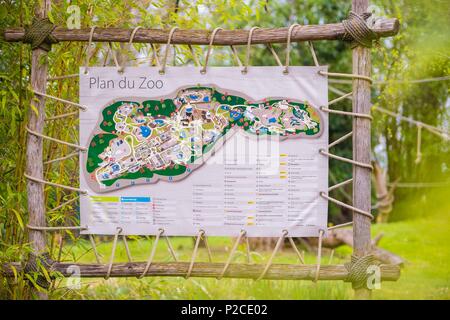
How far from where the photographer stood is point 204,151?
2350 millimetres

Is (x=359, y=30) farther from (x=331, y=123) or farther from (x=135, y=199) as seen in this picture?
(x=331, y=123)

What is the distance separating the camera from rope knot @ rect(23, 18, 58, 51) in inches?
93.6

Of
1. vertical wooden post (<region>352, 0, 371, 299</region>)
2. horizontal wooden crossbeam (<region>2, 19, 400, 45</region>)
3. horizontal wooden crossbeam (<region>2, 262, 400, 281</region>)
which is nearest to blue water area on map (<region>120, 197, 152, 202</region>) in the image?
horizontal wooden crossbeam (<region>2, 262, 400, 281</region>)

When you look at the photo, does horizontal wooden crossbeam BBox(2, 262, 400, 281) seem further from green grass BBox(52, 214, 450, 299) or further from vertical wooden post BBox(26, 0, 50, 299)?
green grass BBox(52, 214, 450, 299)

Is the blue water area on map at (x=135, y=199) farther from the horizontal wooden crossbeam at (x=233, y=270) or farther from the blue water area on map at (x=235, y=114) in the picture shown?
the blue water area on map at (x=235, y=114)

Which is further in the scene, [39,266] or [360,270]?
[39,266]

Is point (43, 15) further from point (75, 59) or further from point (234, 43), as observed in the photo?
point (234, 43)

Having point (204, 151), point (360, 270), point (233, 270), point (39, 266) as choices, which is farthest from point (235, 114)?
point (39, 266)

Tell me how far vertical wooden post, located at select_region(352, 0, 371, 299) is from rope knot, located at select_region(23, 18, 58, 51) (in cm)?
121

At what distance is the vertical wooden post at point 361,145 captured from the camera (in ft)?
7.39

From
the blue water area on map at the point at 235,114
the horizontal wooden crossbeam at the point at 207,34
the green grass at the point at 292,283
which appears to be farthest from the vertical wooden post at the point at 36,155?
the blue water area on map at the point at 235,114

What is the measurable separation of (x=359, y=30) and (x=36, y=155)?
1365mm
